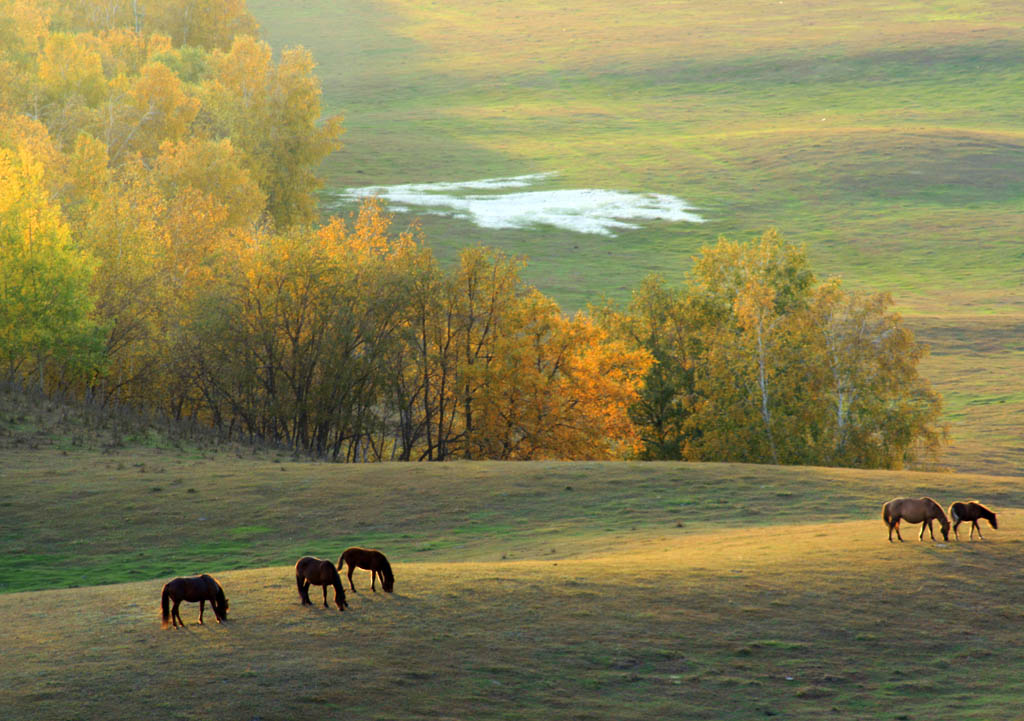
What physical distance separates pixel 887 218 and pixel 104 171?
95.7 meters

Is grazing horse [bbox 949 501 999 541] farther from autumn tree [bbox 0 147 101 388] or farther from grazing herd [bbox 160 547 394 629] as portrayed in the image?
autumn tree [bbox 0 147 101 388]

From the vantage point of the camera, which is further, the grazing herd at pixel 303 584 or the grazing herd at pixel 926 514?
the grazing herd at pixel 926 514

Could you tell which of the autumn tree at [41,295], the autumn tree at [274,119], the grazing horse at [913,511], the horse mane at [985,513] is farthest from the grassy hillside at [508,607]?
the autumn tree at [274,119]

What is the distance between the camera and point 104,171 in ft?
249

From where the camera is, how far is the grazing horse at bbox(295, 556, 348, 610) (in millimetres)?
20344

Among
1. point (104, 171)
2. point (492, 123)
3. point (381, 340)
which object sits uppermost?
point (492, 123)

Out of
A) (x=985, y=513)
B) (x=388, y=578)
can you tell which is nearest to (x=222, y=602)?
(x=388, y=578)

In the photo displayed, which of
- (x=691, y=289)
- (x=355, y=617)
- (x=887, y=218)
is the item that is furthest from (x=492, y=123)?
(x=355, y=617)

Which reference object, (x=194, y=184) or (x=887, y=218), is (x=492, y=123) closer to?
(x=887, y=218)

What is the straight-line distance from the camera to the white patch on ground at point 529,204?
129 m

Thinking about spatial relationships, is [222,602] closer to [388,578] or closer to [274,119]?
[388,578]

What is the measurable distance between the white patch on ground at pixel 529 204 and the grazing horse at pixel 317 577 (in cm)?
10622

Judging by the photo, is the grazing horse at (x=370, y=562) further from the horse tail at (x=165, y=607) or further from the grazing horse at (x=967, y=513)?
the grazing horse at (x=967, y=513)

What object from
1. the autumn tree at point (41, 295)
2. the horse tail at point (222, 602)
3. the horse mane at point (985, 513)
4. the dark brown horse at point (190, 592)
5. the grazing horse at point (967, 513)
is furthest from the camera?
the autumn tree at point (41, 295)
